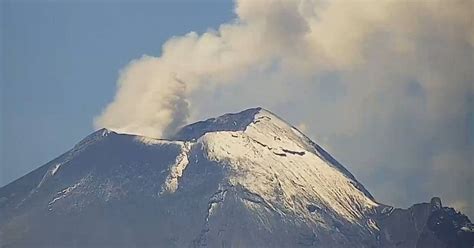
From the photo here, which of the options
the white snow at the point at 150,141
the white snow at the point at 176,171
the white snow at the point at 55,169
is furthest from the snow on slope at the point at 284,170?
the white snow at the point at 55,169

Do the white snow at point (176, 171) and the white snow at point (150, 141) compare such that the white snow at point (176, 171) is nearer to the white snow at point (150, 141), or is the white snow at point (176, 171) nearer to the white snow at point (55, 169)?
the white snow at point (150, 141)

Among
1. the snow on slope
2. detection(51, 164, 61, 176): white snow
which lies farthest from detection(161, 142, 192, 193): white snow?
detection(51, 164, 61, 176): white snow

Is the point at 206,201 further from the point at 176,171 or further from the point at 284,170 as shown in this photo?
the point at 284,170

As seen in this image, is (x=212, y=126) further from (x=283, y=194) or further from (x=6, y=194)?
(x=6, y=194)

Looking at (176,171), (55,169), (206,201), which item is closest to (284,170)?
(206,201)

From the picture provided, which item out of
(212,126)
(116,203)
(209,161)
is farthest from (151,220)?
(212,126)
